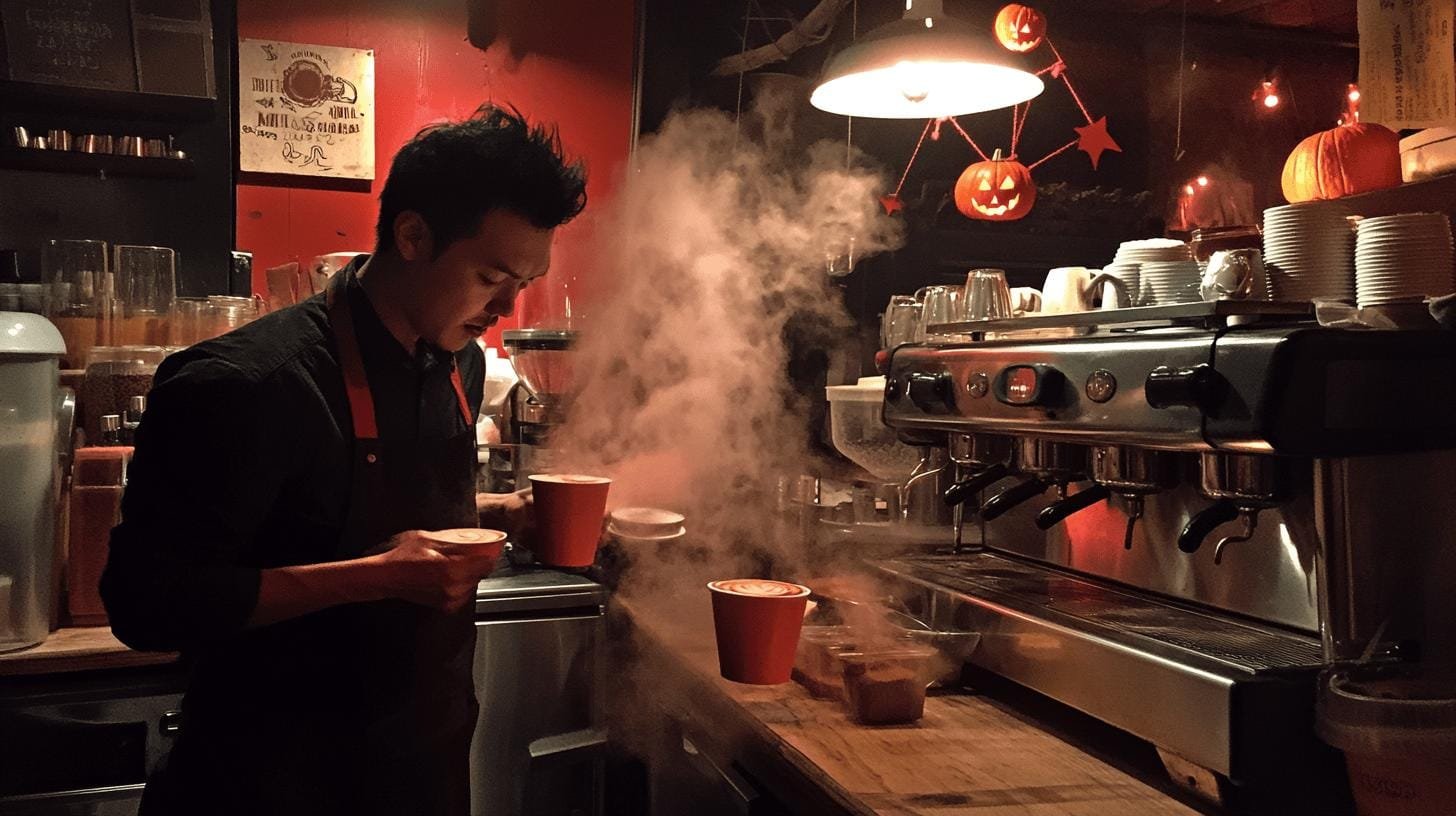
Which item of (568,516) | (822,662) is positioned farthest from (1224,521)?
(568,516)

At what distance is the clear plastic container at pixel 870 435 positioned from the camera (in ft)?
8.66

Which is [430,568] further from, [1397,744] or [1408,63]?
[1408,63]

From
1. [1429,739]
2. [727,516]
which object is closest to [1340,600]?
[1429,739]

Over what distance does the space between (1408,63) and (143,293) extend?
128 inches

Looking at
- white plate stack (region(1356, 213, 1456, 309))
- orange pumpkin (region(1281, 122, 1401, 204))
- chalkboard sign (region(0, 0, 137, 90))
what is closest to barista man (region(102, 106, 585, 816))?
white plate stack (region(1356, 213, 1456, 309))

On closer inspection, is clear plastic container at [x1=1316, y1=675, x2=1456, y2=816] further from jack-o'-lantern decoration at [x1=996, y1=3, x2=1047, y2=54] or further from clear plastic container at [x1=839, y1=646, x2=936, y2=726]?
jack-o'-lantern decoration at [x1=996, y1=3, x2=1047, y2=54]

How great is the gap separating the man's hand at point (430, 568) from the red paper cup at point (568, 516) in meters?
0.33

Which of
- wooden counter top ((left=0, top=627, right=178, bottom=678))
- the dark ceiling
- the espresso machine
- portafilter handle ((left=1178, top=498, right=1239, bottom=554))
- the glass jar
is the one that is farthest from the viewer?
the dark ceiling

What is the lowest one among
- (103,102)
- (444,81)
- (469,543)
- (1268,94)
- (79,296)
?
(469,543)

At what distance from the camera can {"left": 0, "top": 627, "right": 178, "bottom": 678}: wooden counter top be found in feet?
7.80

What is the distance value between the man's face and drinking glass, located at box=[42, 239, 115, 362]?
1.70 m

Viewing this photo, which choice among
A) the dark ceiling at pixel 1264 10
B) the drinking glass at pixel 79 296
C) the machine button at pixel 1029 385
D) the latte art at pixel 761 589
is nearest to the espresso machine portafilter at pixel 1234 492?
the machine button at pixel 1029 385

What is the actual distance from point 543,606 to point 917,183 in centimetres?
269

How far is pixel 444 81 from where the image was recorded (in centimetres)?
399
